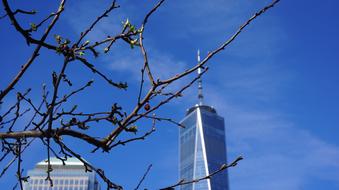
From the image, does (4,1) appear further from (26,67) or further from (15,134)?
(15,134)

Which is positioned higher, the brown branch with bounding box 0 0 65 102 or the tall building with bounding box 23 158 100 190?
the tall building with bounding box 23 158 100 190

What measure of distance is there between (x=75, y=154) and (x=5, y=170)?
1331 mm

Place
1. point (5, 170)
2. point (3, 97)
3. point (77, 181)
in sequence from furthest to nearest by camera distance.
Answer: point (77, 181) < point (5, 170) < point (3, 97)

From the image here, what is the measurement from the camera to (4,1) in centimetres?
331

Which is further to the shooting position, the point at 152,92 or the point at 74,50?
the point at 74,50

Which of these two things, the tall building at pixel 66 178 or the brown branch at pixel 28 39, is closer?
the brown branch at pixel 28 39

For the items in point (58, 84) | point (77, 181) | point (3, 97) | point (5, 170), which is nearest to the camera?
point (58, 84)

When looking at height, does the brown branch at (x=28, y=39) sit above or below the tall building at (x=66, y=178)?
below

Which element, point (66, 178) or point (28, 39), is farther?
point (66, 178)

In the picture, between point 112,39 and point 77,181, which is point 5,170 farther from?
point 77,181

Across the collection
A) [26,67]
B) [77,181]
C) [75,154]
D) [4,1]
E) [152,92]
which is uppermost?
[77,181]

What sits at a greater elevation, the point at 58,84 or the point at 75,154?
the point at 58,84

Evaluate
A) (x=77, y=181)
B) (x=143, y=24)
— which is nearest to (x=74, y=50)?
(x=143, y=24)

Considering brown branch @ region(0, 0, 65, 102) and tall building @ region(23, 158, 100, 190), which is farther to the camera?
tall building @ region(23, 158, 100, 190)
